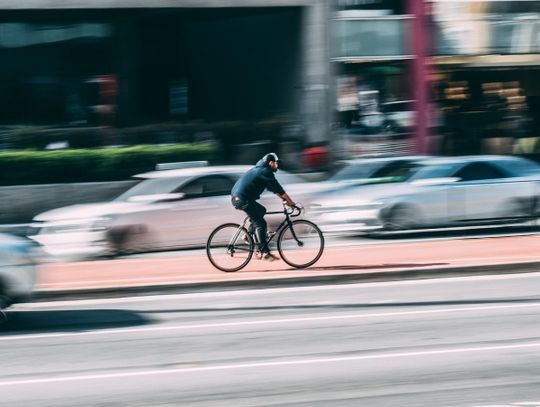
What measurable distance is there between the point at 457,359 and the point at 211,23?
21741mm

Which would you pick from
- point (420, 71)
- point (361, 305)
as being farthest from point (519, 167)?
point (361, 305)

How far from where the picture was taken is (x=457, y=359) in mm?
9031

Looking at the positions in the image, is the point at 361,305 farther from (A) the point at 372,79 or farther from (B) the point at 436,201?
(A) the point at 372,79

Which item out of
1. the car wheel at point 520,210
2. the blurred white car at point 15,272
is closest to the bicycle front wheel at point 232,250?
the blurred white car at point 15,272

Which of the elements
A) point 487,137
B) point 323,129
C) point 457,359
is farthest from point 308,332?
point 487,137

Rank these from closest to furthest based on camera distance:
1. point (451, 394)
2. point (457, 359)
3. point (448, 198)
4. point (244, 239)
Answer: point (451, 394) → point (457, 359) → point (244, 239) → point (448, 198)

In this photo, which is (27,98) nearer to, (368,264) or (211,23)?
(211,23)

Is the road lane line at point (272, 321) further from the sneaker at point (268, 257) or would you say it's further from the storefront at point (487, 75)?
the storefront at point (487, 75)

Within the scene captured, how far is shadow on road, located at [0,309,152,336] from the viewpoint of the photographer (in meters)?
11.5

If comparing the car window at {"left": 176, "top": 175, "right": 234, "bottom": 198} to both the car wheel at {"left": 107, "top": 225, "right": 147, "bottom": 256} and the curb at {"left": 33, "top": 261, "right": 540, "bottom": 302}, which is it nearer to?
the car wheel at {"left": 107, "top": 225, "right": 147, "bottom": 256}

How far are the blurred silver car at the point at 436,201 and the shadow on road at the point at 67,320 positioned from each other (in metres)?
7.25

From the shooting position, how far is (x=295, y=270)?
15172mm

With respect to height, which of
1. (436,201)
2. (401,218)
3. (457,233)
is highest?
(436,201)

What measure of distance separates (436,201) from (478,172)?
1046mm
